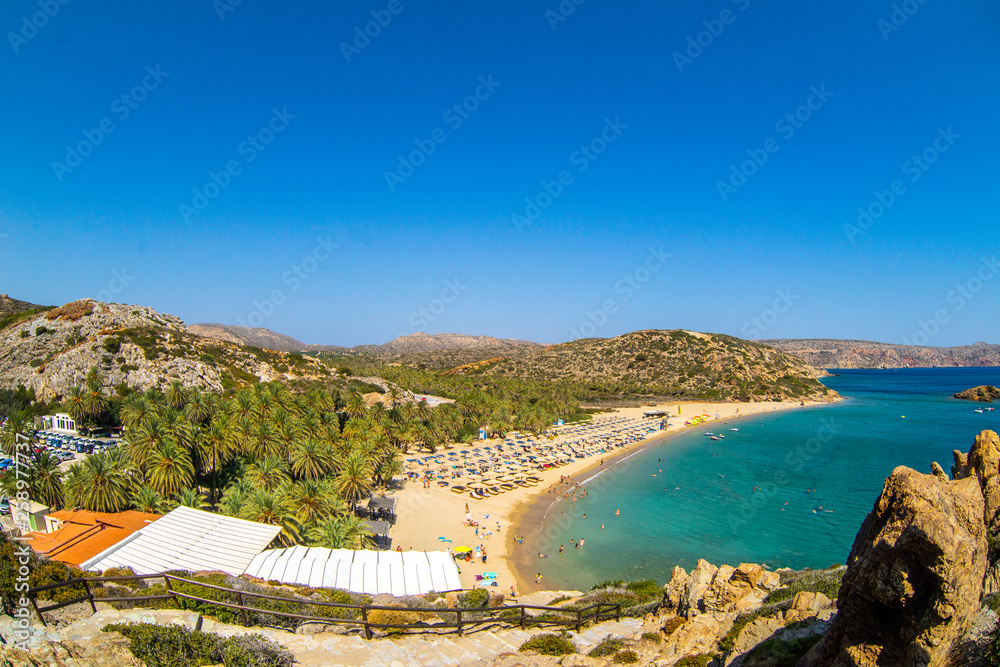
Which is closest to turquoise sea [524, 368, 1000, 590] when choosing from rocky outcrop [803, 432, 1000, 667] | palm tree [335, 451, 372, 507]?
palm tree [335, 451, 372, 507]

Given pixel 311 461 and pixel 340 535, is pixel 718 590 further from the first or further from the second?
pixel 311 461

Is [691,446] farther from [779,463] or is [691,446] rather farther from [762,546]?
[762,546]

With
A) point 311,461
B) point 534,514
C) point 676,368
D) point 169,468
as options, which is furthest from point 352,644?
point 676,368

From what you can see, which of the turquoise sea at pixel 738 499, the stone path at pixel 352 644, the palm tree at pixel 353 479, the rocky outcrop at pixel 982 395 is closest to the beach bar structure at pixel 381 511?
the palm tree at pixel 353 479

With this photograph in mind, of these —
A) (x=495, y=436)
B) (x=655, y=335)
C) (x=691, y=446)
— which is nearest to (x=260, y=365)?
(x=495, y=436)

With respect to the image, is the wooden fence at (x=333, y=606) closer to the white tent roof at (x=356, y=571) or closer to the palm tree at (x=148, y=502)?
the white tent roof at (x=356, y=571)

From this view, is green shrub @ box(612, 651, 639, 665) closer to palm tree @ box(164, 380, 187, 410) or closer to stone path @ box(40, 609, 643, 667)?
stone path @ box(40, 609, 643, 667)

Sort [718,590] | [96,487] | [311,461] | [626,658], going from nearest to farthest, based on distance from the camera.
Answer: [626,658]
[718,590]
[96,487]
[311,461]
